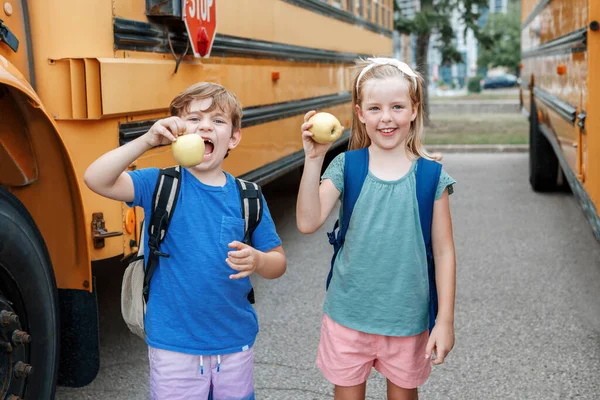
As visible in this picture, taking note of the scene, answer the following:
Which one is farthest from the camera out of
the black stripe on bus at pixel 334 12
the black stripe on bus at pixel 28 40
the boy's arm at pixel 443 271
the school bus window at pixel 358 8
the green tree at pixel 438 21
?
the green tree at pixel 438 21

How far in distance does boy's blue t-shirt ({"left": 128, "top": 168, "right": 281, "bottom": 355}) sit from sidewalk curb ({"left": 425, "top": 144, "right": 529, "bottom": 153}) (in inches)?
399

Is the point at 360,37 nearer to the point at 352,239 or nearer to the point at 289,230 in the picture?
the point at 289,230

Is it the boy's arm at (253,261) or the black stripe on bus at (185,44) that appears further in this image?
the black stripe on bus at (185,44)

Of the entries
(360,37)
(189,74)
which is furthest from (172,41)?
(360,37)

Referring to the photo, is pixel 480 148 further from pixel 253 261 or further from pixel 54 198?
pixel 253 261

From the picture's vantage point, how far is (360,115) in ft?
6.93

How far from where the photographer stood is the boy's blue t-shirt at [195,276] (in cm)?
193

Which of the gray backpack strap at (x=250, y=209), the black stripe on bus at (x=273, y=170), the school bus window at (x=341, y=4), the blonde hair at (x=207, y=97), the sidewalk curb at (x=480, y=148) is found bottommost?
the sidewalk curb at (x=480, y=148)

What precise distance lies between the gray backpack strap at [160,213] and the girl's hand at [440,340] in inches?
25.9

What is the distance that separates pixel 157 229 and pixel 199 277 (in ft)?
0.48

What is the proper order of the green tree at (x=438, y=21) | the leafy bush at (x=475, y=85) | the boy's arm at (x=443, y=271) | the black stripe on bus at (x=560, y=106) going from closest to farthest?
the boy's arm at (x=443, y=271), the black stripe on bus at (x=560, y=106), the green tree at (x=438, y=21), the leafy bush at (x=475, y=85)

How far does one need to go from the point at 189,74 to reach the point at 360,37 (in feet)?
14.8

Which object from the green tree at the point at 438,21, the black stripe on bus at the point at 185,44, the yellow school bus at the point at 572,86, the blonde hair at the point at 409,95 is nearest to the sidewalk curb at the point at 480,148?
the green tree at the point at 438,21

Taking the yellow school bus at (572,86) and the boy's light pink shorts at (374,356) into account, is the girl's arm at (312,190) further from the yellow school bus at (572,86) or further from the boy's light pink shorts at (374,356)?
the yellow school bus at (572,86)
